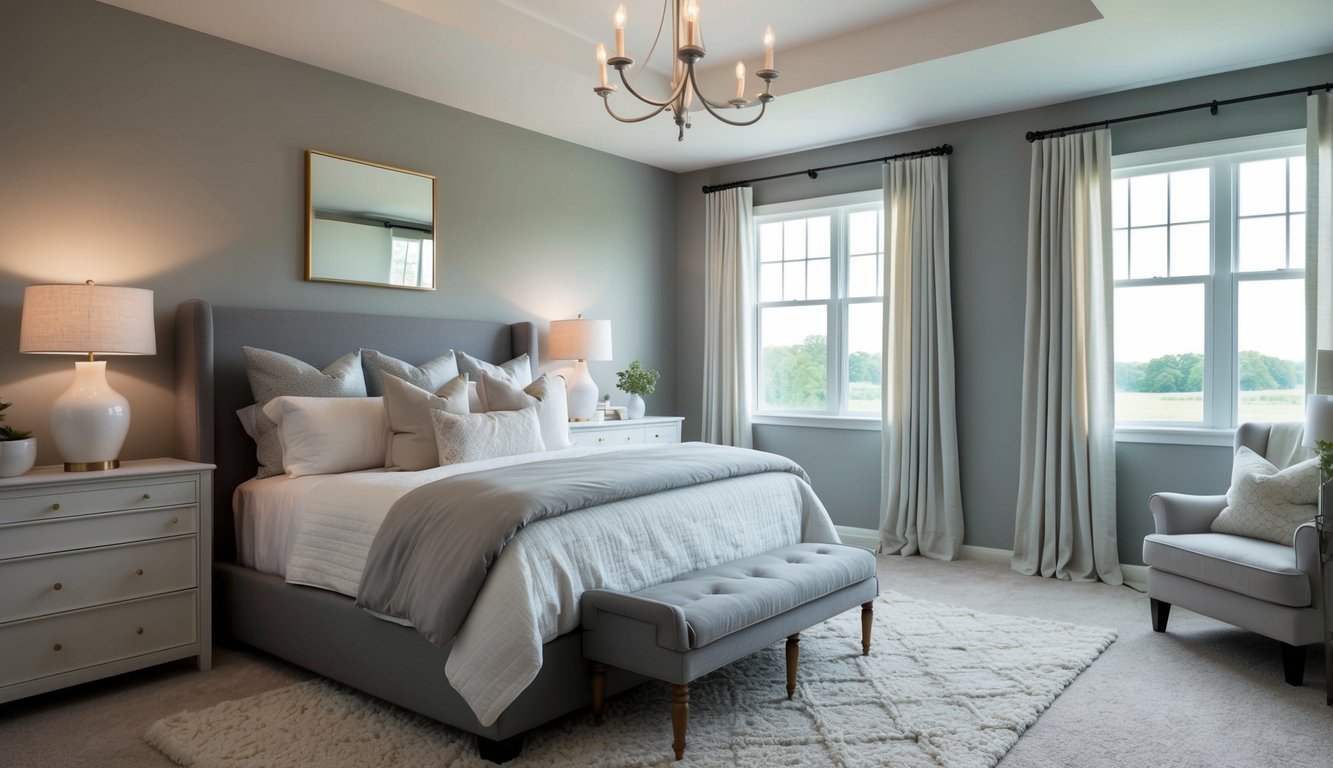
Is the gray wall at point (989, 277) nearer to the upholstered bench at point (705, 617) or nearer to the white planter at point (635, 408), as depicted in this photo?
the white planter at point (635, 408)

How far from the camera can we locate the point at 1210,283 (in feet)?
14.2

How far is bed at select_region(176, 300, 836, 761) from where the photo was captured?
2506mm

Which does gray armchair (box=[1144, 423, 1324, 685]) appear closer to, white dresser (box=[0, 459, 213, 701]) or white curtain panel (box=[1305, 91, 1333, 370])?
white curtain panel (box=[1305, 91, 1333, 370])

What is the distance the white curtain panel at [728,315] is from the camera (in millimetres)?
5992

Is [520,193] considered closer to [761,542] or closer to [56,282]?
[56,282]

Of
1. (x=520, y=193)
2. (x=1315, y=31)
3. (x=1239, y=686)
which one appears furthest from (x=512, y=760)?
(x=1315, y=31)

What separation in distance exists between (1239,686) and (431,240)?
4141 mm

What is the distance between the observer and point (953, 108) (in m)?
4.82

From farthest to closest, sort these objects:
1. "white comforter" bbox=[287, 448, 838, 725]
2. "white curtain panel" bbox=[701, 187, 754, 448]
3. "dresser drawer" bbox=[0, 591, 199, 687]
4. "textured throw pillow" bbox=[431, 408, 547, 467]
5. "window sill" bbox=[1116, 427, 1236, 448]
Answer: "white curtain panel" bbox=[701, 187, 754, 448] < "window sill" bbox=[1116, 427, 1236, 448] < "textured throw pillow" bbox=[431, 408, 547, 467] < "dresser drawer" bbox=[0, 591, 199, 687] < "white comforter" bbox=[287, 448, 838, 725]

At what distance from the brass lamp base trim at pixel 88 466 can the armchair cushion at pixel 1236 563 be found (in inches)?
163

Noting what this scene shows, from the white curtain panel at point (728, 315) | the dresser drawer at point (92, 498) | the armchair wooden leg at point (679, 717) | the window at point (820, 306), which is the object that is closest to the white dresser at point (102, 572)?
the dresser drawer at point (92, 498)

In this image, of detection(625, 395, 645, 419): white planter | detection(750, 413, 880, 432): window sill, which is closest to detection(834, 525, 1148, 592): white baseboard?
detection(750, 413, 880, 432): window sill

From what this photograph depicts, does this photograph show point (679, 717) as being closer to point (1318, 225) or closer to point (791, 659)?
point (791, 659)

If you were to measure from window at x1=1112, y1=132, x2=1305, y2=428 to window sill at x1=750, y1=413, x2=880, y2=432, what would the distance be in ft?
4.84
